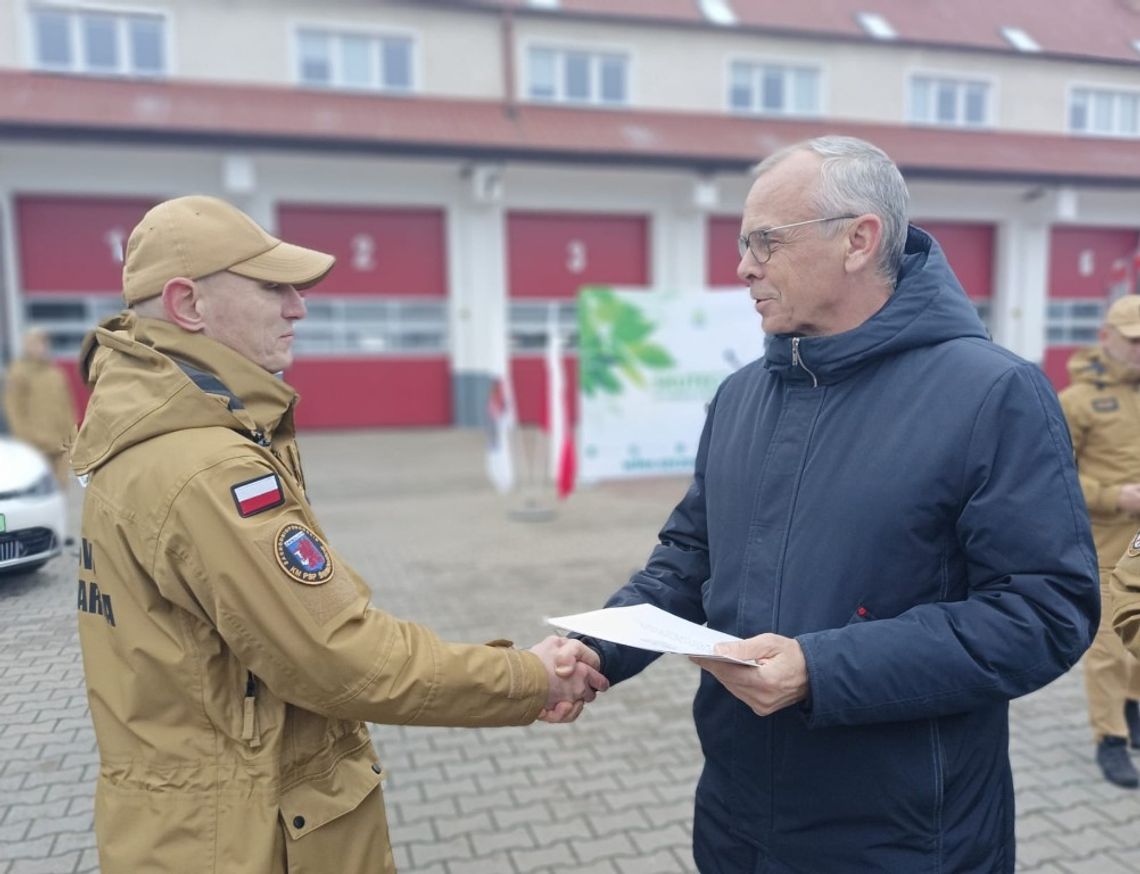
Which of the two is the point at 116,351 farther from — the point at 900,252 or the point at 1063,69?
the point at 1063,69

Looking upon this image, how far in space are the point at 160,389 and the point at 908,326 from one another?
1.31 m

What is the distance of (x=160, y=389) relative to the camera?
148cm

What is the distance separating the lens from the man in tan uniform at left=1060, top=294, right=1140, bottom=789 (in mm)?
3627

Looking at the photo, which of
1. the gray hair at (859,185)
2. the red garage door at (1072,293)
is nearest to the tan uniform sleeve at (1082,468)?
the gray hair at (859,185)

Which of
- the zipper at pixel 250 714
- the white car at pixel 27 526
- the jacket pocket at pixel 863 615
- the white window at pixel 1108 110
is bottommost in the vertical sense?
the zipper at pixel 250 714

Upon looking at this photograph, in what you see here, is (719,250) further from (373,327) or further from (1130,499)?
(1130,499)

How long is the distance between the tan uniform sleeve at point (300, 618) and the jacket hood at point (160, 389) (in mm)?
118

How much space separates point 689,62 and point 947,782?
1601cm

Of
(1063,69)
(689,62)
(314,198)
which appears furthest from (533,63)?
(1063,69)

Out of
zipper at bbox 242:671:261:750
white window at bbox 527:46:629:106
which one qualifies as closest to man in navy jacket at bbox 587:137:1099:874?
zipper at bbox 242:671:261:750

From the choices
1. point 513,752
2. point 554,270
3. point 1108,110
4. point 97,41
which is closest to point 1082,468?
point 1108,110

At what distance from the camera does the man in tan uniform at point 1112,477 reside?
11.9 ft

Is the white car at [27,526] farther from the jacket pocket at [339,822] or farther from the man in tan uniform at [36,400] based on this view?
the man in tan uniform at [36,400]

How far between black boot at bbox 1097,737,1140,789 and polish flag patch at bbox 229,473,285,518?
3.65 metres
